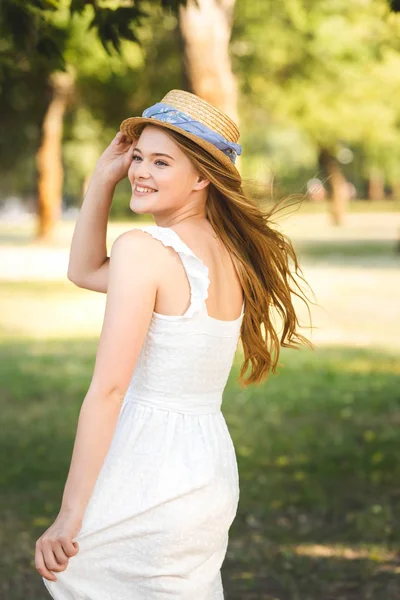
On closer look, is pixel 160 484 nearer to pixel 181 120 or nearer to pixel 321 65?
pixel 181 120

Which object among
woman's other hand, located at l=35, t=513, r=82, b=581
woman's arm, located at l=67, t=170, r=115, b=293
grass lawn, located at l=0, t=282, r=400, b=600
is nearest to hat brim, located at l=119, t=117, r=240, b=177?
woman's arm, located at l=67, t=170, r=115, b=293

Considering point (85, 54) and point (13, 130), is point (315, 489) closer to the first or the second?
point (85, 54)

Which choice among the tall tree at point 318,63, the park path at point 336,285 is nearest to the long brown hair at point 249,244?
the park path at point 336,285

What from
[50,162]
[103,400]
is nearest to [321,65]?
[50,162]

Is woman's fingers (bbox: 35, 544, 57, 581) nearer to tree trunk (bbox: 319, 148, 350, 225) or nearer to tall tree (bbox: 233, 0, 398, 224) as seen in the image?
tall tree (bbox: 233, 0, 398, 224)

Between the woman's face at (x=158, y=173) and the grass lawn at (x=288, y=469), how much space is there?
9.58 feet

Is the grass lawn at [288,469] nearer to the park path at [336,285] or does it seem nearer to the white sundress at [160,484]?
the park path at [336,285]

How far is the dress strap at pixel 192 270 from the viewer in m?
2.65

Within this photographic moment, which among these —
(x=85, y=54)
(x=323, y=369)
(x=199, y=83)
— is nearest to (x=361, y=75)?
(x=85, y=54)

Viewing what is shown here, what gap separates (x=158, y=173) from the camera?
9.11ft

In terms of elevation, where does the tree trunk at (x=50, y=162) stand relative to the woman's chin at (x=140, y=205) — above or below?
above

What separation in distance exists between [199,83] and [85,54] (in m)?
13.7

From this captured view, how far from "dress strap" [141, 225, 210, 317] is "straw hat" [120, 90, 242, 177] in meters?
0.26

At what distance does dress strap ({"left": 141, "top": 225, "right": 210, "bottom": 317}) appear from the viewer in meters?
2.65
